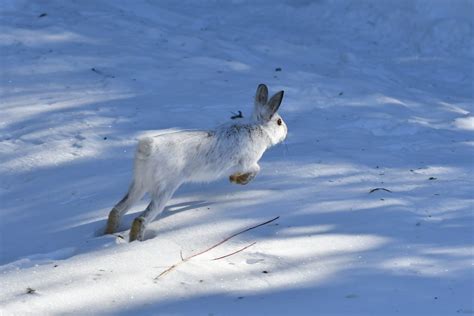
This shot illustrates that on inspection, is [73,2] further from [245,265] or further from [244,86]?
[245,265]

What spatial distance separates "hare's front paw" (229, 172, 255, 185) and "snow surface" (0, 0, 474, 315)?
0.09 m

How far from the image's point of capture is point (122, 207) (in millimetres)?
5621

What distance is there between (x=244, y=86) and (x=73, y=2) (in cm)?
331

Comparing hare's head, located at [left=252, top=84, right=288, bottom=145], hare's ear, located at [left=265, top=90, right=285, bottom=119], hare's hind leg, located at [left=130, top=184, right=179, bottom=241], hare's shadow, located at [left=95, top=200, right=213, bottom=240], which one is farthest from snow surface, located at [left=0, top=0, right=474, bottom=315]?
hare's ear, located at [left=265, top=90, right=285, bottom=119]

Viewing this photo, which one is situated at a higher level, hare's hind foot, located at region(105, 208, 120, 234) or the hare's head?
the hare's head

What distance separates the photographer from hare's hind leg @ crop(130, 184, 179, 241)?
5.43 metres

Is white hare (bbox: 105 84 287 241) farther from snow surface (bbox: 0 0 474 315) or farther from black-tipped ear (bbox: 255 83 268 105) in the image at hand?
snow surface (bbox: 0 0 474 315)

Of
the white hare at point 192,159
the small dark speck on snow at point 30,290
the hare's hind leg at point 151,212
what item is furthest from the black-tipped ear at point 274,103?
the small dark speck on snow at point 30,290

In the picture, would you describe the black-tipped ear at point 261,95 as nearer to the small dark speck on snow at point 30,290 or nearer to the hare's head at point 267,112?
the hare's head at point 267,112

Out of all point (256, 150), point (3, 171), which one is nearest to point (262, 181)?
point (256, 150)

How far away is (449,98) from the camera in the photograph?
31.4 feet

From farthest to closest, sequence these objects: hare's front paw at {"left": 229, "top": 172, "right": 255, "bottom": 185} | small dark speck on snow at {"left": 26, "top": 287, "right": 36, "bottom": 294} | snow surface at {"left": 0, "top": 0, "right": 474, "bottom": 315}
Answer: hare's front paw at {"left": 229, "top": 172, "right": 255, "bottom": 185} → snow surface at {"left": 0, "top": 0, "right": 474, "bottom": 315} → small dark speck on snow at {"left": 26, "top": 287, "right": 36, "bottom": 294}

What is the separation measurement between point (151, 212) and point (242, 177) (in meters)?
1.00

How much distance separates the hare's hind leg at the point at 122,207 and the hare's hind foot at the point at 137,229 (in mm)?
198
